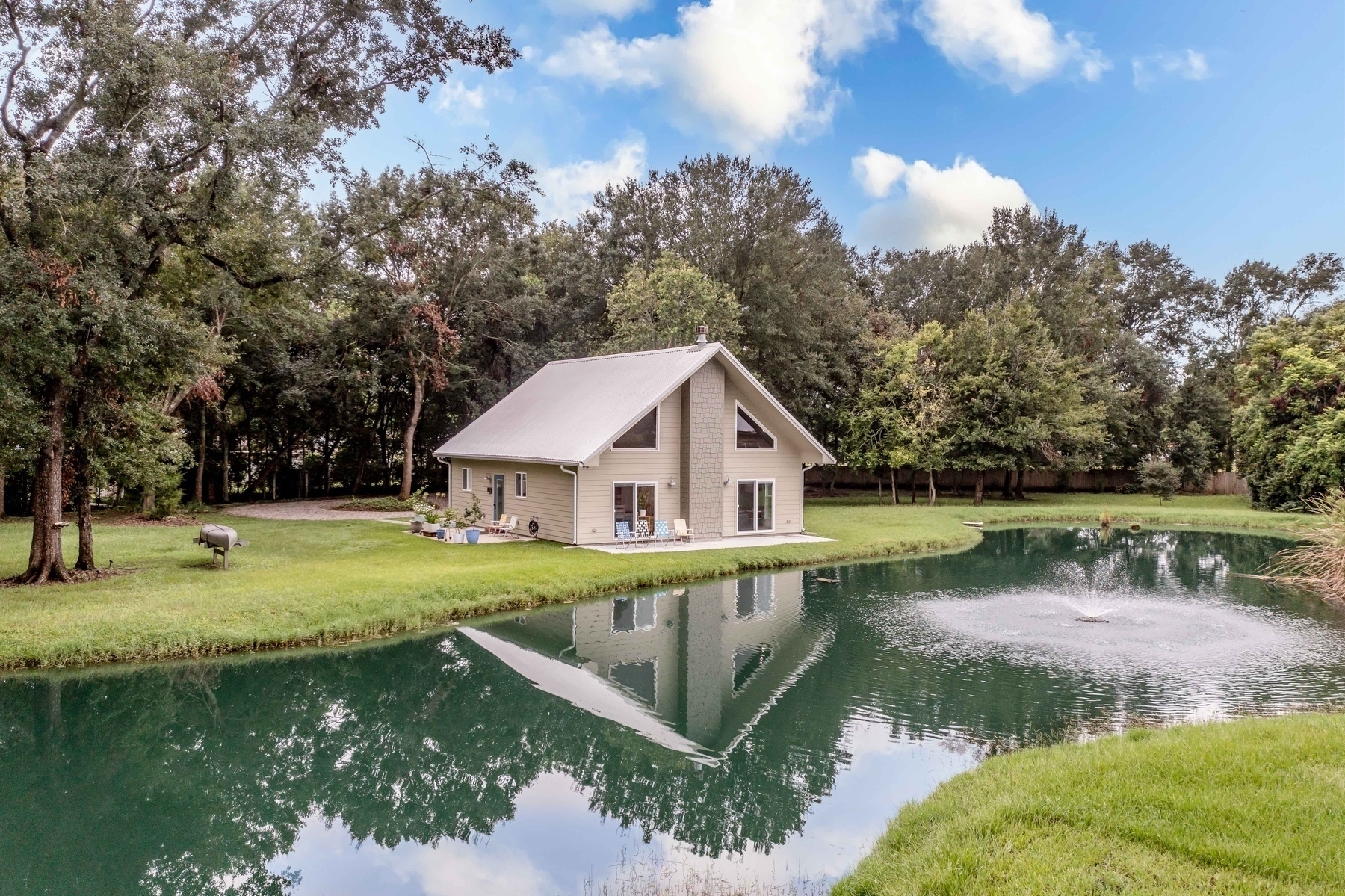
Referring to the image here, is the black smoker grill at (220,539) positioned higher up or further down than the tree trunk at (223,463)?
further down

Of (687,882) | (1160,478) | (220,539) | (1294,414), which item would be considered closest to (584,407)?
(220,539)

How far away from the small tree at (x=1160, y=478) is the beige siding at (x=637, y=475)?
22534 mm

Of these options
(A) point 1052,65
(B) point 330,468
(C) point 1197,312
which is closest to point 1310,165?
(A) point 1052,65

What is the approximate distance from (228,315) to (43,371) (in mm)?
12226

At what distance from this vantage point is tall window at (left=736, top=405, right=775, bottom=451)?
21.9 metres

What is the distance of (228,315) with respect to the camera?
23703mm

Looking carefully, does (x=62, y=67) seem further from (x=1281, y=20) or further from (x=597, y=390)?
(x=1281, y=20)

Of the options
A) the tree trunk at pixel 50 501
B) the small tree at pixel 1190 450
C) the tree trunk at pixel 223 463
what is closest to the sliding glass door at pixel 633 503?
the tree trunk at pixel 50 501

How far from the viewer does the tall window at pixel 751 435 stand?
21.9 m

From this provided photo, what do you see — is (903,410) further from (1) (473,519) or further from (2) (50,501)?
(2) (50,501)

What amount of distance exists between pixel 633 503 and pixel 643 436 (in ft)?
5.40

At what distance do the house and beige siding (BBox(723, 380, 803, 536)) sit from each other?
0.03 meters

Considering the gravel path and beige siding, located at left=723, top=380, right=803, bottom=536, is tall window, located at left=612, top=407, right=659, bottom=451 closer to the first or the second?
beige siding, located at left=723, top=380, right=803, bottom=536

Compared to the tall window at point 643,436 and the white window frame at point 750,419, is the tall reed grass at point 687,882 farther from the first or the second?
the white window frame at point 750,419
